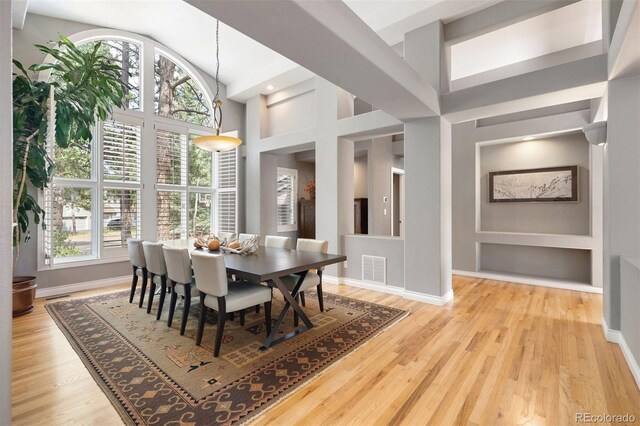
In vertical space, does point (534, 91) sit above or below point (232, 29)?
below

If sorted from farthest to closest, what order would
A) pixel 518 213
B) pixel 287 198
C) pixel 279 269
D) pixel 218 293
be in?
pixel 287 198
pixel 518 213
pixel 279 269
pixel 218 293

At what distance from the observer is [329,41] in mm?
2025

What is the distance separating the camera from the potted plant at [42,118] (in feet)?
11.1

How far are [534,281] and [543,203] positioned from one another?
4.30 ft

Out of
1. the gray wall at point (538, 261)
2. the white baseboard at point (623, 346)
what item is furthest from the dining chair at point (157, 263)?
the gray wall at point (538, 261)

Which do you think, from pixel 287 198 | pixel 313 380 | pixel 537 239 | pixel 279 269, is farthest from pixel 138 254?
pixel 537 239

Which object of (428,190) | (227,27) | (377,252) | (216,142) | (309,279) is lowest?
(309,279)

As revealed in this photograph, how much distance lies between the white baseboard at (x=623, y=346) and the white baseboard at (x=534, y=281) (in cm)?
150

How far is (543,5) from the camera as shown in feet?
10.4

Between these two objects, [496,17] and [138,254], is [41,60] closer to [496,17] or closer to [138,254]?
[138,254]

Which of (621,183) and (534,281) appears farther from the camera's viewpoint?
(534,281)

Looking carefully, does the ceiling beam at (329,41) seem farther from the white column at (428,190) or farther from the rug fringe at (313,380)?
the rug fringe at (313,380)

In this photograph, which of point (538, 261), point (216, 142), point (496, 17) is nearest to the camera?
point (496, 17)

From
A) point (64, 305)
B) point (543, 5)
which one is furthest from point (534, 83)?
point (64, 305)
